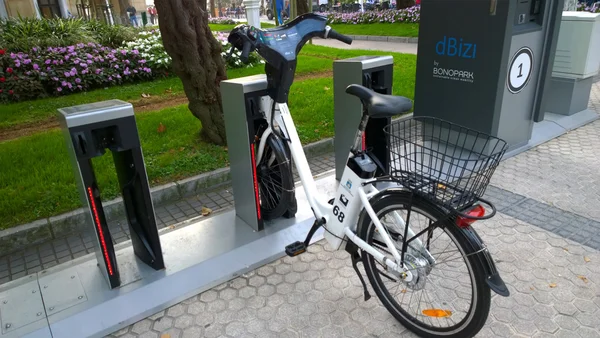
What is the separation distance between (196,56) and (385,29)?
13818 mm

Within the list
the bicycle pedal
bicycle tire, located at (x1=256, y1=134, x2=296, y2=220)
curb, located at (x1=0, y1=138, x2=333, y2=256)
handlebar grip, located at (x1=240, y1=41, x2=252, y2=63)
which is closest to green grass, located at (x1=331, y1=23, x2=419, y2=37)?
curb, located at (x1=0, y1=138, x2=333, y2=256)

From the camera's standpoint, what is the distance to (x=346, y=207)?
252 centimetres

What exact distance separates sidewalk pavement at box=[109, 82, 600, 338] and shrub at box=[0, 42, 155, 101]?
21.2 ft

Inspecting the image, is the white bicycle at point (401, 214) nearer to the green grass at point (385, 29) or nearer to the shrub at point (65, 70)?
the shrub at point (65, 70)

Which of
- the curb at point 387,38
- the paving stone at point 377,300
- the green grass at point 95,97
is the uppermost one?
the green grass at point 95,97

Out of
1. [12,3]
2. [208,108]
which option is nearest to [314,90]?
[208,108]

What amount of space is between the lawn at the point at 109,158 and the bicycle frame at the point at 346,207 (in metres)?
1.89

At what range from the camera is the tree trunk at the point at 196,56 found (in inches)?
176

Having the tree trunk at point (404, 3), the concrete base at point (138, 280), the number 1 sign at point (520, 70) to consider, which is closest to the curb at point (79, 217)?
the concrete base at point (138, 280)

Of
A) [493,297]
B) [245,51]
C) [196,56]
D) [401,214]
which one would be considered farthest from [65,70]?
[493,297]

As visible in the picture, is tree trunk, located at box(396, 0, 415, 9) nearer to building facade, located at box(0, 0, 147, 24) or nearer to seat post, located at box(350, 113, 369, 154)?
building facade, located at box(0, 0, 147, 24)

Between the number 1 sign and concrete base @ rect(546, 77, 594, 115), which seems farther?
concrete base @ rect(546, 77, 594, 115)

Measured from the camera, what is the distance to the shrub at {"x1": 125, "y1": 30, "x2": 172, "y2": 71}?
28.3 feet

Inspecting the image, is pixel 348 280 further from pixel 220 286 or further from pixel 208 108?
pixel 208 108
